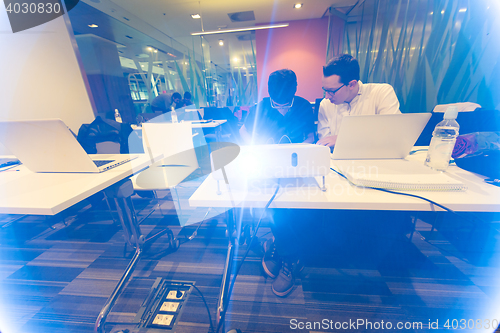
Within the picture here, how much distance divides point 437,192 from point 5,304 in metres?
2.59

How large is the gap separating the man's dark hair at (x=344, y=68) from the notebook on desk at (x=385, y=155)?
0.67 metres

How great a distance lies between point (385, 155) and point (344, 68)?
2.46 feet

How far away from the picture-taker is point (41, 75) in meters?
2.58

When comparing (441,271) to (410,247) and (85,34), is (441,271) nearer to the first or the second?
(410,247)

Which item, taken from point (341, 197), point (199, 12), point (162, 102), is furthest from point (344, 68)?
point (199, 12)

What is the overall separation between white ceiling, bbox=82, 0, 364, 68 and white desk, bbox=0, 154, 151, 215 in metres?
4.16

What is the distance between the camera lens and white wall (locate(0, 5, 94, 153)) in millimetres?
2311

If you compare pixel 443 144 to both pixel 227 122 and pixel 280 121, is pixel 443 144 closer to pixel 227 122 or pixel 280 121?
pixel 280 121

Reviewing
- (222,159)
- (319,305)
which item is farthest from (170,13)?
(319,305)

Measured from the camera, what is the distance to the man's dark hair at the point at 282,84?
1469 millimetres

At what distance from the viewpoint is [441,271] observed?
1.29 meters

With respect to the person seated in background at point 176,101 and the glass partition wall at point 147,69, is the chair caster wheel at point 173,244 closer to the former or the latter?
the person seated in background at point 176,101

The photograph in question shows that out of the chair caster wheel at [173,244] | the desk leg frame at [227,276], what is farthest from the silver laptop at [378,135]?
the chair caster wheel at [173,244]

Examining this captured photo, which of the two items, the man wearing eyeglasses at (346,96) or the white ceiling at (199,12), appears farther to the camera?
the white ceiling at (199,12)
